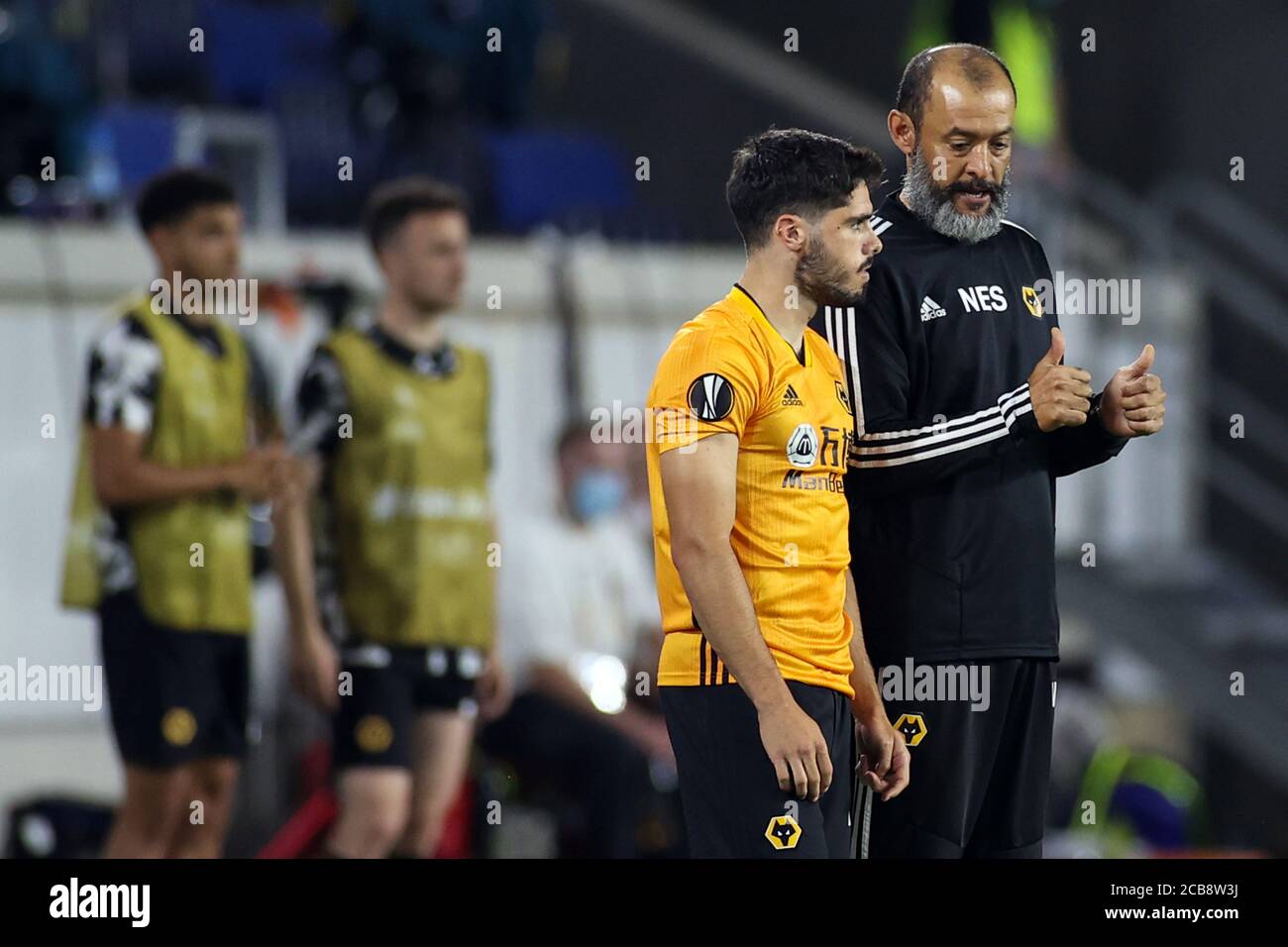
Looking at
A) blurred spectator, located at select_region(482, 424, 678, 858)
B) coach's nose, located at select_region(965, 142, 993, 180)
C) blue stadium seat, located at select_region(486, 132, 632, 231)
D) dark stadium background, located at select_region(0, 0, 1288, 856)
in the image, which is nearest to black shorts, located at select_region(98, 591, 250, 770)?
dark stadium background, located at select_region(0, 0, 1288, 856)

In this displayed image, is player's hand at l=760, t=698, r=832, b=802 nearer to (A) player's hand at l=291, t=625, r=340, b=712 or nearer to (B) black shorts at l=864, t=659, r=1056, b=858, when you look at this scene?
(B) black shorts at l=864, t=659, r=1056, b=858

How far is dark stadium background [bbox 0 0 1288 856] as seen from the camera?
6594mm

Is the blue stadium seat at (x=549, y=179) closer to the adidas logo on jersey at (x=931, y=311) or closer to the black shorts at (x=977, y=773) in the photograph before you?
the adidas logo on jersey at (x=931, y=311)

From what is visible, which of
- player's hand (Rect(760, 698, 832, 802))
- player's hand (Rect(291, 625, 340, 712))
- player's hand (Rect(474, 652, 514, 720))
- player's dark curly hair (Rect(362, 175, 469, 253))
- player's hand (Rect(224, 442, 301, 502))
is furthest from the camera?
player's dark curly hair (Rect(362, 175, 469, 253))

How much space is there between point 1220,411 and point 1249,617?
5.49 ft

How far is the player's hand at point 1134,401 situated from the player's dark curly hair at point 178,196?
2.92 m

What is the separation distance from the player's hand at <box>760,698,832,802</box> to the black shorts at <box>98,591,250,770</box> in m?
2.46

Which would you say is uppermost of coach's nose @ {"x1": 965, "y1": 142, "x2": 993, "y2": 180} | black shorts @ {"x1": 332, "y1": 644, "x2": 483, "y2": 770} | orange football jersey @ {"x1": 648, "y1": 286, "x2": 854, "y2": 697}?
coach's nose @ {"x1": 965, "y1": 142, "x2": 993, "y2": 180}

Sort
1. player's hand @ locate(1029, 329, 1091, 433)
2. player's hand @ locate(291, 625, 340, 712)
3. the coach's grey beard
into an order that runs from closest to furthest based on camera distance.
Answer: player's hand @ locate(1029, 329, 1091, 433)
the coach's grey beard
player's hand @ locate(291, 625, 340, 712)

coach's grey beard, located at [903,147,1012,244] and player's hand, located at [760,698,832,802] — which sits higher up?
coach's grey beard, located at [903,147,1012,244]

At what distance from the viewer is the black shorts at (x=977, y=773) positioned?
3230mm

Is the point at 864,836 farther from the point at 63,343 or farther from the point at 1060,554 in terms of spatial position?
the point at 1060,554

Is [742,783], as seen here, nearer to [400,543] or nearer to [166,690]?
[166,690]
